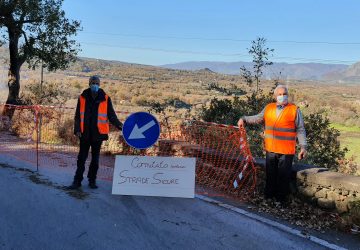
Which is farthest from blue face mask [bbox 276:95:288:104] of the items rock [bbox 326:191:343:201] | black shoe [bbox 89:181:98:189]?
black shoe [bbox 89:181:98:189]

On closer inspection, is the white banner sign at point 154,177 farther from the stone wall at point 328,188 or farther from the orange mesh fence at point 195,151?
the stone wall at point 328,188

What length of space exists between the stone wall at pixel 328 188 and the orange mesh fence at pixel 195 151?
1066 mm

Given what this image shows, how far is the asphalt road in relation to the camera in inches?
218

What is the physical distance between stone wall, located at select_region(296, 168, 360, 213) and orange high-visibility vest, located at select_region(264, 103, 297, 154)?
536 mm

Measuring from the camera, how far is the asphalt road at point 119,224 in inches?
218

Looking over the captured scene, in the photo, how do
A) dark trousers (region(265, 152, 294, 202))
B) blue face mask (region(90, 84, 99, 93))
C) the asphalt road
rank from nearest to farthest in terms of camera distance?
the asphalt road
dark trousers (region(265, 152, 294, 202))
blue face mask (region(90, 84, 99, 93))

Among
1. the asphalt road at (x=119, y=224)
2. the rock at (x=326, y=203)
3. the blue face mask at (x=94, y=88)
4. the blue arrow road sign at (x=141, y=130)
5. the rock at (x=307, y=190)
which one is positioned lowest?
the asphalt road at (x=119, y=224)

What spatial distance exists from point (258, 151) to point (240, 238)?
5.57 metres

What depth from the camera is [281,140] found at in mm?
7559

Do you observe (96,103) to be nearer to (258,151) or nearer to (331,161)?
(258,151)

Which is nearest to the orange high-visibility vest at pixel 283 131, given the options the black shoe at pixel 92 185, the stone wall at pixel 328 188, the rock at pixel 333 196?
the stone wall at pixel 328 188

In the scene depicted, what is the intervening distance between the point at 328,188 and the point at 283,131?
3.72 feet

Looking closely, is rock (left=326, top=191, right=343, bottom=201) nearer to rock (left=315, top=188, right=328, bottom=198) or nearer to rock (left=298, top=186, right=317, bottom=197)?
rock (left=315, top=188, right=328, bottom=198)

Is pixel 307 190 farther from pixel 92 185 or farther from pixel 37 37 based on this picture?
pixel 37 37
